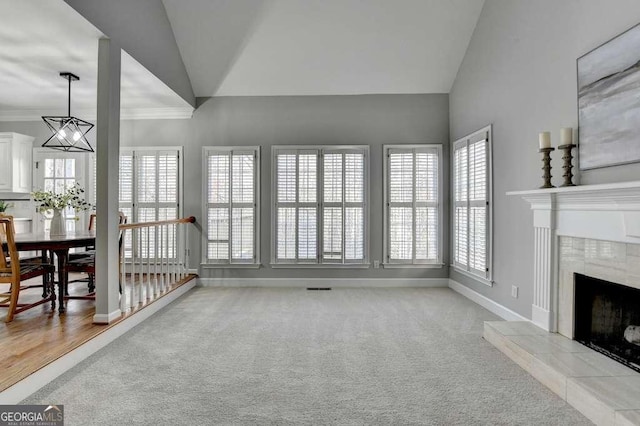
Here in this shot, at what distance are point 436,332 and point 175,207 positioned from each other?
4029 mm

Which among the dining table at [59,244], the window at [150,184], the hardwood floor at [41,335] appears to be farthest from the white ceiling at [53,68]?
the hardwood floor at [41,335]

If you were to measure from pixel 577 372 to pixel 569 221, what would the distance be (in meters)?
1.14

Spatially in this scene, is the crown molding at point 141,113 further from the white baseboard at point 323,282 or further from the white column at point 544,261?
the white column at point 544,261

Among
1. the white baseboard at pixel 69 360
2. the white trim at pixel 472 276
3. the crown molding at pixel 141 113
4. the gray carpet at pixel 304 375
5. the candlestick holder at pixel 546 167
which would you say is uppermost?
the crown molding at pixel 141 113

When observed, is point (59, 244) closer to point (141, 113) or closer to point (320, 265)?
point (141, 113)

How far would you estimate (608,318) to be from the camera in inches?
102

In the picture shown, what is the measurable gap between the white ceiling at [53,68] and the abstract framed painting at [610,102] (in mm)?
3842

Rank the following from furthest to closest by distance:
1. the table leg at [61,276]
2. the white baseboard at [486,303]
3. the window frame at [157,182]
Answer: the window frame at [157,182], the white baseboard at [486,303], the table leg at [61,276]

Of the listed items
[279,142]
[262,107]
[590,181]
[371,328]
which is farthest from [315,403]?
[262,107]

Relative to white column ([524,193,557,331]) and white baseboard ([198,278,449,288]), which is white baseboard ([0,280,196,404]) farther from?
white column ([524,193,557,331])

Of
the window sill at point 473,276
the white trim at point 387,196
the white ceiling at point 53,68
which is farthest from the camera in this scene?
the white trim at point 387,196

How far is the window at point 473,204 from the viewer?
4.11 meters

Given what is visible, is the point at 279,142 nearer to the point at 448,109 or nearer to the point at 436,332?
the point at 448,109

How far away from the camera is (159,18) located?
4090 mm
